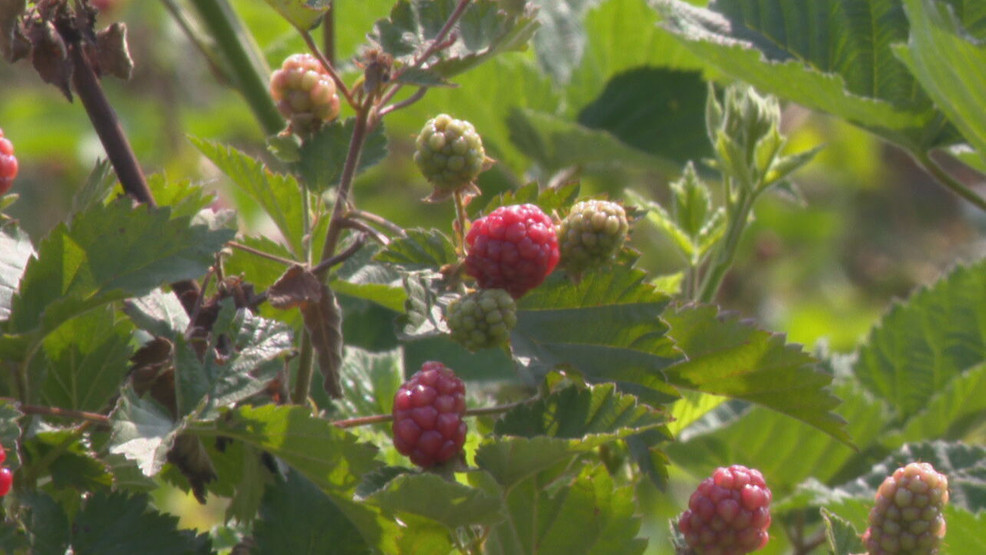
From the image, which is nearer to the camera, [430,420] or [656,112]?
[430,420]

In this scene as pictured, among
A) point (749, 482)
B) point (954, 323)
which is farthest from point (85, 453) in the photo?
point (954, 323)

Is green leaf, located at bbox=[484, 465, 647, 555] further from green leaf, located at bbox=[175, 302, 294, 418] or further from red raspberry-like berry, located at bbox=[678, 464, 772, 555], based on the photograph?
green leaf, located at bbox=[175, 302, 294, 418]

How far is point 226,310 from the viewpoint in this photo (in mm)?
860

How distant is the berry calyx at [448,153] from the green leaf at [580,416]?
17 centimetres

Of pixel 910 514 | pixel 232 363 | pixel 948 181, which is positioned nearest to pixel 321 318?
pixel 232 363

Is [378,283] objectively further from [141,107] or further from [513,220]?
[141,107]

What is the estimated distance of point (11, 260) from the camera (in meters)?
0.91

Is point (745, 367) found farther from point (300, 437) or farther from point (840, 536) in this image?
point (300, 437)

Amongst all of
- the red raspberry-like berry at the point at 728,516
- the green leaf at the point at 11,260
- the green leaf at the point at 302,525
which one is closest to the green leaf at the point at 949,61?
the red raspberry-like berry at the point at 728,516

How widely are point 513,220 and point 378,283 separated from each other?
221 mm

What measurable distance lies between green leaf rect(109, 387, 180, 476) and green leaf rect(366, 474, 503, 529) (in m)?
0.13

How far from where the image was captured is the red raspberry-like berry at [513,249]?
824 millimetres

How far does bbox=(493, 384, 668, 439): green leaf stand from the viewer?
80cm

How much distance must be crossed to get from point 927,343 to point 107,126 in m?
1.04
